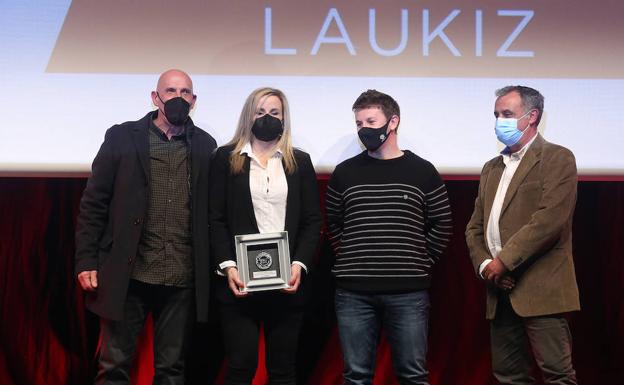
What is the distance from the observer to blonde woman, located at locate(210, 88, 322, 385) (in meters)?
2.76

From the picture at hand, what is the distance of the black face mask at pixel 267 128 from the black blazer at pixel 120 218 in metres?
0.24

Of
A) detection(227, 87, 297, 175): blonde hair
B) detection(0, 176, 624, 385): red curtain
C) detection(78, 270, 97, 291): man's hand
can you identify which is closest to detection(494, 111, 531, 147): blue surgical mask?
detection(227, 87, 297, 175): blonde hair

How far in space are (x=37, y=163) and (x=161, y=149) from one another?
2.55 ft

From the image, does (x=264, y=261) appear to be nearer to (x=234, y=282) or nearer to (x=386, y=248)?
(x=234, y=282)

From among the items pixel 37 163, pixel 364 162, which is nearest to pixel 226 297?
pixel 364 162

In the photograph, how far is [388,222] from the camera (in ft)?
9.38

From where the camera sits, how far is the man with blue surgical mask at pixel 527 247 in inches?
106

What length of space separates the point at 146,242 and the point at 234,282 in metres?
0.39

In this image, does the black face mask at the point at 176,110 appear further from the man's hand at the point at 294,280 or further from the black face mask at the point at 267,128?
the man's hand at the point at 294,280

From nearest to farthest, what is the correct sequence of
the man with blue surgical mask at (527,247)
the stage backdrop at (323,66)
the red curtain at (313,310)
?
1. the man with blue surgical mask at (527,247)
2. the stage backdrop at (323,66)
3. the red curtain at (313,310)

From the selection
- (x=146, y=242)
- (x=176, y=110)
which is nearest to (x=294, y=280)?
(x=146, y=242)

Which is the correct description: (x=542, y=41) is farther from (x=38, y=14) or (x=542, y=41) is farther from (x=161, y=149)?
(x=38, y=14)

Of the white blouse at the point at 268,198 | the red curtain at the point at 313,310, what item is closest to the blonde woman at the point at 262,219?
the white blouse at the point at 268,198

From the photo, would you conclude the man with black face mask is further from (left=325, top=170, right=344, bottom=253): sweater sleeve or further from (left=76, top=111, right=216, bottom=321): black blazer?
(left=325, top=170, right=344, bottom=253): sweater sleeve
